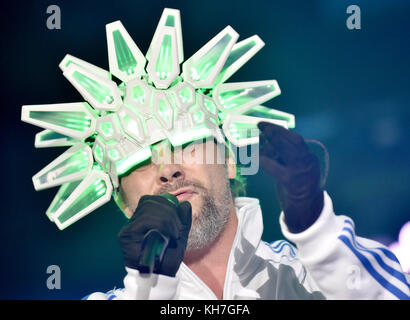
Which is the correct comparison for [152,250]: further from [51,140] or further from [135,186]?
[51,140]

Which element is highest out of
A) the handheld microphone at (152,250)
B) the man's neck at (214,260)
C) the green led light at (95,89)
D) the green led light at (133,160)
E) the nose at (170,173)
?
the green led light at (95,89)

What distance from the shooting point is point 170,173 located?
1448mm

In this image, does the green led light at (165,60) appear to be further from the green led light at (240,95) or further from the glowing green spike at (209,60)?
the green led light at (240,95)

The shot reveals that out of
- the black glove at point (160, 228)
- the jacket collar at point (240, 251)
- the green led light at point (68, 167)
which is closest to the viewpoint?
the black glove at point (160, 228)

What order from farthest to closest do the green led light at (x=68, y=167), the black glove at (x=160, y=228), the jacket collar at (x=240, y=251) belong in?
1. the green led light at (x=68, y=167)
2. the jacket collar at (x=240, y=251)
3. the black glove at (x=160, y=228)

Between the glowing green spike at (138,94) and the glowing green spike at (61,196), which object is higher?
the glowing green spike at (138,94)

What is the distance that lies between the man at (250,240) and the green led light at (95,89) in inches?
7.9

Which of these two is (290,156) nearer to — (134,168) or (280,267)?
(280,267)

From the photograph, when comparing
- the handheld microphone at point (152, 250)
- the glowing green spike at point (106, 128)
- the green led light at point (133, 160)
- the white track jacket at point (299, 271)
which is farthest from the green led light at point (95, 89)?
the white track jacket at point (299, 271)

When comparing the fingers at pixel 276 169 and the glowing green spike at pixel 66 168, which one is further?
the glowing green spike at pixel 66 168

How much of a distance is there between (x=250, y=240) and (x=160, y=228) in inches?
13.7

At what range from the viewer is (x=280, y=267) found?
1.42 meters

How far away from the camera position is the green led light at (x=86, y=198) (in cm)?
147

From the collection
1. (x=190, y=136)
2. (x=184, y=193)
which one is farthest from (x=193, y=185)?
(x=190, y=136)
